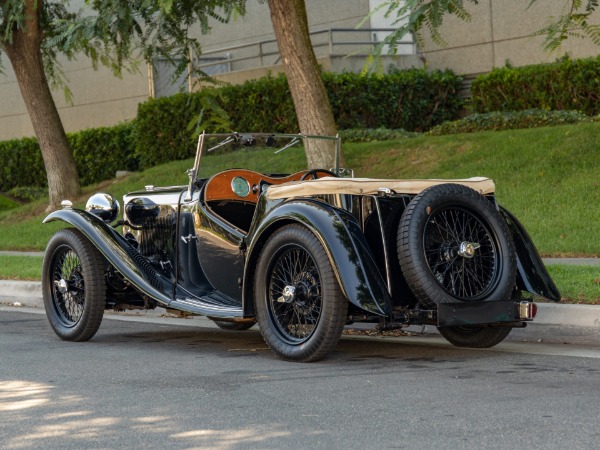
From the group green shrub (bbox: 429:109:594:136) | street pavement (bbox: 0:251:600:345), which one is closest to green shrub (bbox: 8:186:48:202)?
green shrub (bbox: 429:109:594:136)

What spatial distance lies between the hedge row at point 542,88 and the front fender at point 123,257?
12.0 meters

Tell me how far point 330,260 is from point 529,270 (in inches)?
58.1

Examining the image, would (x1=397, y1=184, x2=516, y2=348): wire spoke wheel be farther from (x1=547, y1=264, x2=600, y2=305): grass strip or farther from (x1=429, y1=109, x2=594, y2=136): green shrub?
(x1=429, y1=109, x2=594, y2=136): green shrub

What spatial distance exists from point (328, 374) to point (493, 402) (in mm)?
1259

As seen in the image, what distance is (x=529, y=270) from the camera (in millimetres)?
6965

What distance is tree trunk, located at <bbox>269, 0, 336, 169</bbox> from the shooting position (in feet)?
48.1

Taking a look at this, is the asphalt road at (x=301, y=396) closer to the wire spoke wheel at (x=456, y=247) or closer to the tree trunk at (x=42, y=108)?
the wire spoke wheel at (x=456, y=247)

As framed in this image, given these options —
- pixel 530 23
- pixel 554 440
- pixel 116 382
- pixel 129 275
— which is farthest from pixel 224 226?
pixel 530 23

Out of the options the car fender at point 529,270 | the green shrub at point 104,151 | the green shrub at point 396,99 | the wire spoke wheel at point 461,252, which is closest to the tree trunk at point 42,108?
the green shrub at point 104,151

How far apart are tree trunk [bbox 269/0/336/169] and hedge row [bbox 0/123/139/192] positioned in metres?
10.9

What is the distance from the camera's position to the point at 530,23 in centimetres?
2053

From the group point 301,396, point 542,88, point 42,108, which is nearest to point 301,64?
point 542,88

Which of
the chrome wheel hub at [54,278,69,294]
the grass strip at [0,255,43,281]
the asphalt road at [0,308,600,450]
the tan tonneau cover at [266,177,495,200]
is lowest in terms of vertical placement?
the grass strip at [0,255,43,281]

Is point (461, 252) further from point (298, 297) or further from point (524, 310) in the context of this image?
point (298, 297)
